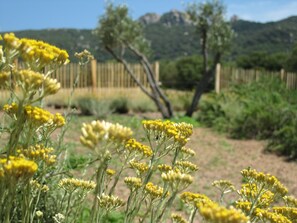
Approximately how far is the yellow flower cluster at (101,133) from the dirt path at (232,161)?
528cm

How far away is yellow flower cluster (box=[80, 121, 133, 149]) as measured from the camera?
3.76 feet

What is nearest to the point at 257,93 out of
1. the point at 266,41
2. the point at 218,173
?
the point at 218,173

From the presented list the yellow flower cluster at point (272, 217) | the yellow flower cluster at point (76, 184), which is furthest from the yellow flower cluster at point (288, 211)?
the yellow flower cluster at point (76, 184)

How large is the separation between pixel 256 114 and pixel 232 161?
322 cm

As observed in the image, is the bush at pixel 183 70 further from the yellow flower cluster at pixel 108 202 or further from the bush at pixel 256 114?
the yellow flower cluster at pixel 108 202

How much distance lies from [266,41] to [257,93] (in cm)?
5506

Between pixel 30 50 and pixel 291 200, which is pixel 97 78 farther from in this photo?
pixel 30 50

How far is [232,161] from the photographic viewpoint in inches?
343

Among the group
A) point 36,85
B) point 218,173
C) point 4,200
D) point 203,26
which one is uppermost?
point 203,26

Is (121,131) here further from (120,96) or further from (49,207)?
(120,96)

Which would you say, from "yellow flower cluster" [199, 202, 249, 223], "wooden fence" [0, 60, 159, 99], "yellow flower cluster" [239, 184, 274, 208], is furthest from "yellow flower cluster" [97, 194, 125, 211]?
"wooden fence" [0, 60, 159, 99]

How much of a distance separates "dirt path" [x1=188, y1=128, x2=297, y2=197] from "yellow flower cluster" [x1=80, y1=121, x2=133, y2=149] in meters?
5.28

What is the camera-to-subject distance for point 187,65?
46188mm

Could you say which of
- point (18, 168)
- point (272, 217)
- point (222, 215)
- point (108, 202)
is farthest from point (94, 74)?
point (222, 215)
